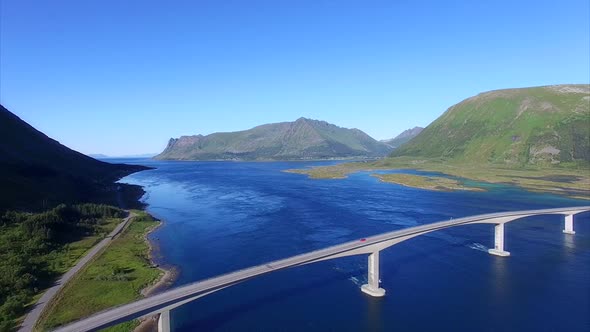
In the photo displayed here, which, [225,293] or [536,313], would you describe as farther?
[225,293]

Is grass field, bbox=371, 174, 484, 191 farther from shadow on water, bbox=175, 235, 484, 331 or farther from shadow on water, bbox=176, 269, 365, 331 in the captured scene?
shadow on water, bbox=176, 269, 365, 331

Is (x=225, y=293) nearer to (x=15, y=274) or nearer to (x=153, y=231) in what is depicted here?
(x=15, y=274)

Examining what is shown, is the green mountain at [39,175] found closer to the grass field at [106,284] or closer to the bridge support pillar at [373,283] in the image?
the grass field at [106,284]

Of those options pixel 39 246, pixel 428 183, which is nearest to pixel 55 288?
pixel 39 246

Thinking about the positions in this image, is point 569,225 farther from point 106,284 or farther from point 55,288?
point 55,288

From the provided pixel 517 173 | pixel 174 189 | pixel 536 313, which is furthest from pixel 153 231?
pixel 517 173

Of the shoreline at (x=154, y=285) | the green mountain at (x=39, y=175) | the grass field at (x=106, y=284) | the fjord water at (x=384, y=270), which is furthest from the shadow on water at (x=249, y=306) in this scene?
the green mountain at (x=39, y=175)

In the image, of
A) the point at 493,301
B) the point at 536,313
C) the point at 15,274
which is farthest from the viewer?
the point at 15,274
